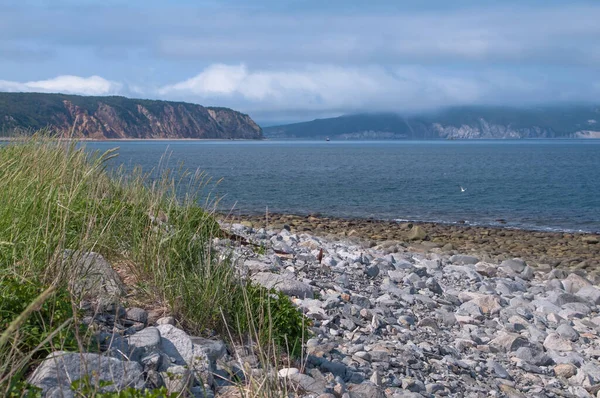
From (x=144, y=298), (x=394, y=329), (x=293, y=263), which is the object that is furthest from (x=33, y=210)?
(x=293, y=263)

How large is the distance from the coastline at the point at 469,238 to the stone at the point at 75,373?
15.3 m

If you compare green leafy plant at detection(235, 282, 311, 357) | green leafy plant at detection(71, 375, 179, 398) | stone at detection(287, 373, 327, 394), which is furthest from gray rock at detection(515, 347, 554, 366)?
green leafy plant at detection(71, 375, 179, 398)

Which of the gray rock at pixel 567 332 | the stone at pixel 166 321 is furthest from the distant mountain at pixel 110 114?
the stone at pixel 166 321

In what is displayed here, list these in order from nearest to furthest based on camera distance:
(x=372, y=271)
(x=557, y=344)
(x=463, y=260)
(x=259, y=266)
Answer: (x=259, y=266) < (x=557, y=344) < (x=372, y=271) < (x=463, y=260)

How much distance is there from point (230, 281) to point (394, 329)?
288cm

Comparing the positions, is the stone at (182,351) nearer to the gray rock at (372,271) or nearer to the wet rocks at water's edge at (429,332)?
the wet rocks at water's edge at (429,332)

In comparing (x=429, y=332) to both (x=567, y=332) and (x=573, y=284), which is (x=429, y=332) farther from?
(x=573, y=284)

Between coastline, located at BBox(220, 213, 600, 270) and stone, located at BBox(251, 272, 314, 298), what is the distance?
11.1m

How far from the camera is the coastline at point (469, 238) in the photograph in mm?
19984

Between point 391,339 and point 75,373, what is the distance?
Answer: 14.9 feet

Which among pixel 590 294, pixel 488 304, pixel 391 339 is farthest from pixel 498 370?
pixel 590 294

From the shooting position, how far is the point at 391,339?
773 cm

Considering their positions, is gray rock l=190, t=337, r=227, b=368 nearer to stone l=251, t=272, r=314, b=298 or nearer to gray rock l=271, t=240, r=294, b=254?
stone l=251, t=272, r=314, b=298

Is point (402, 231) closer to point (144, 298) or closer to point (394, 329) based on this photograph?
point (394, 329)
